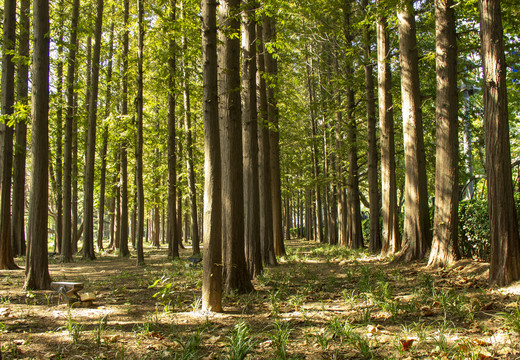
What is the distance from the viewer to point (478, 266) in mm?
7527

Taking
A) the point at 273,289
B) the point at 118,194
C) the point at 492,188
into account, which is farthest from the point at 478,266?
the point at 118,194

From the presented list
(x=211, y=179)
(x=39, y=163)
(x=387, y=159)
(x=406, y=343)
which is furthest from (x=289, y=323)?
(x=387, y=159)

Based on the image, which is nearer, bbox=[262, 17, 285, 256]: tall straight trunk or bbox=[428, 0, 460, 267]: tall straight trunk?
bbox=[428, 0, 460, 267]: tall straight trunk

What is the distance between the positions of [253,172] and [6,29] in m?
8.29

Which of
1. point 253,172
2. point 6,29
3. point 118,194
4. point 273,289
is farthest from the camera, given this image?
point 118,194

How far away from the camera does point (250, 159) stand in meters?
9.56

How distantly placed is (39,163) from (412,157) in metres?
9.48

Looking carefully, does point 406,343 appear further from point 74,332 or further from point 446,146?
point 446,146

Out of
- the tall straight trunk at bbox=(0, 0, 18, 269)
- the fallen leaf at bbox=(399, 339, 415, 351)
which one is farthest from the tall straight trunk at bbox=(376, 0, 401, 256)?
the tall straight trunk at bbox=(0, 0, 18, 269)

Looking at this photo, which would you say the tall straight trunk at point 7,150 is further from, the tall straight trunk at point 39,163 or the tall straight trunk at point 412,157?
the tall straight trunk at point 412,157

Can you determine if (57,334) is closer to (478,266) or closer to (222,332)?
(222,332)

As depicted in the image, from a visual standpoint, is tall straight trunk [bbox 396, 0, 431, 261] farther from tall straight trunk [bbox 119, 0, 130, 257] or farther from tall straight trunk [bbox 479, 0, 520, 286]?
tall straight trunk [bbox 119, 0, 130, 257]

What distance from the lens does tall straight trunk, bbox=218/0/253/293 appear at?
6.82 metres

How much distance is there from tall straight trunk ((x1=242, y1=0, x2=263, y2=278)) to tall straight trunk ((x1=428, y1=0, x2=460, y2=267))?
414 centimetres
